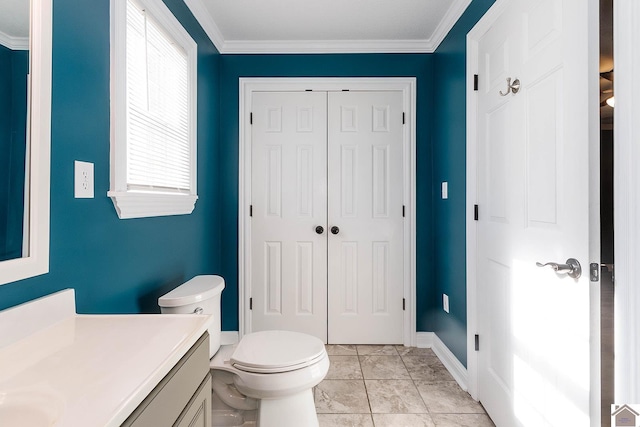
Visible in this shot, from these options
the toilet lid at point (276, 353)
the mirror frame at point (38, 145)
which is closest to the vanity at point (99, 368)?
the mirror frame at point (38, 145)

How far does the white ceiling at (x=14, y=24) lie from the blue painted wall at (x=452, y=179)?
197cm

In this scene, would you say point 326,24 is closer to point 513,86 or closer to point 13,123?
point 513,86

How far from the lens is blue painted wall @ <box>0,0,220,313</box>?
1068 millimetres

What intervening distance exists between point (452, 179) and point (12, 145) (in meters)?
2.19

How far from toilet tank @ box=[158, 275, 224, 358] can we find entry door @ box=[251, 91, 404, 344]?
0.92m

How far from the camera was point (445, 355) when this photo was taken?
243 cm

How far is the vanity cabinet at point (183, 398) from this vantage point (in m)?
0.68

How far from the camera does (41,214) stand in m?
1.00

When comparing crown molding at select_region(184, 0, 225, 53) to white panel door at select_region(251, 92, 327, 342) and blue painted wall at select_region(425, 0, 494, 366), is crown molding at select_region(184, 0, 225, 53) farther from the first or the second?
blue painted wall at select_region(425, 0, 494, 366)

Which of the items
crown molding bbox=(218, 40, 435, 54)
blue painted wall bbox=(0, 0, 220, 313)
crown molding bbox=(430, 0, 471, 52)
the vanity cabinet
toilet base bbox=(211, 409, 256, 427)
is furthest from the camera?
crown molding bbox=(218, 40, 435, 54)

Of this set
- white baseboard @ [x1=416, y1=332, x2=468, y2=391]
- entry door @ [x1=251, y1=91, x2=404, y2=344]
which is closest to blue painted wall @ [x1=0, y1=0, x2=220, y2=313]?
entry door @ [x1=251, y1=91, x2=404, y2=344]

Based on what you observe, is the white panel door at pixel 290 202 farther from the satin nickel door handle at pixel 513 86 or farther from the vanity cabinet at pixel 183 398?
the vanity cabinet at pixel 183 398

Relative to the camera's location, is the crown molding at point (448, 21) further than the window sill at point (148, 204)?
Yes

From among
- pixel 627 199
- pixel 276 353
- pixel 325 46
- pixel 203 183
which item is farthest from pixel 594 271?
pixel 325 46
